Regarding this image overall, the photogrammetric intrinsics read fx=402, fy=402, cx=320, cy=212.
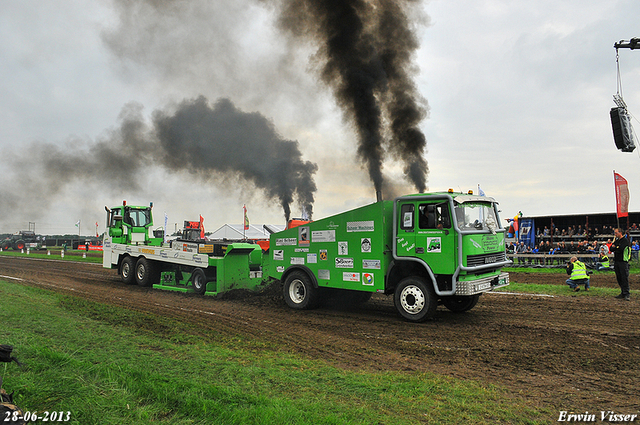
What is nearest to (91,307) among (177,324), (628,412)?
(177,324)

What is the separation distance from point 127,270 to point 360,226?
10053mm

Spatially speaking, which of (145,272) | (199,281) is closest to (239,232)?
(145,272)

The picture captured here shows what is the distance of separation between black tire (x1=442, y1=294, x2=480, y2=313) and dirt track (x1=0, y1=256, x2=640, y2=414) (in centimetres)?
21

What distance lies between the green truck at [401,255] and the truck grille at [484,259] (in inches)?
0.8

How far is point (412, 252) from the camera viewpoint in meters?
7.90

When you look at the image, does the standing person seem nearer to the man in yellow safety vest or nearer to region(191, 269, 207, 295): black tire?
the man in yellow safety vest

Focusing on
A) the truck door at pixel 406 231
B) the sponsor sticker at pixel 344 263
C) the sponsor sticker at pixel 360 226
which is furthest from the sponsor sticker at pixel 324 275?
the truck door at pixel 406 231

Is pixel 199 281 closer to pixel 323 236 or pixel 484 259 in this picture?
pixel 323 236

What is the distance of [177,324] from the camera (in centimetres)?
763

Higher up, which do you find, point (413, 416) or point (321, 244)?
point (321, 244)

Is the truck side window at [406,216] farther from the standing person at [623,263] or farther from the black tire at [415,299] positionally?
the standing person at [623,263]

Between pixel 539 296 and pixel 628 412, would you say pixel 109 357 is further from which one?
pixel 539 296

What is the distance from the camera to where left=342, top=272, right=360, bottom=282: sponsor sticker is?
853cm

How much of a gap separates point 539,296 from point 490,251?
4.06m
